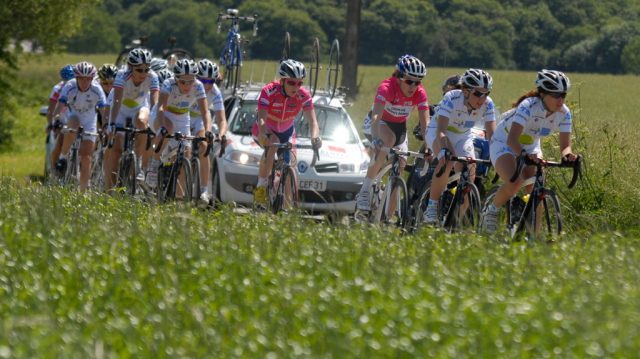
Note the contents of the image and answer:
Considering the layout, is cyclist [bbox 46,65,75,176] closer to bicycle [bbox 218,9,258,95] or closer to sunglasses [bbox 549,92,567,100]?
bicycle [bbox 218,9,258,95]

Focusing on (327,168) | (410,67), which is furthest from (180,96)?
(410,67)

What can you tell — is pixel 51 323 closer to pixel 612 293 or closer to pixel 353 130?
pixel 612 293

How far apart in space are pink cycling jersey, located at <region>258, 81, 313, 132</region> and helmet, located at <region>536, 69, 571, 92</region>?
4065mm

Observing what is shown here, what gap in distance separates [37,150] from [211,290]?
34.0 meters

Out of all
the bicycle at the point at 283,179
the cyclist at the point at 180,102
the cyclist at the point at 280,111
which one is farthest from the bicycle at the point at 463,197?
the cyclist at the point at 180,102

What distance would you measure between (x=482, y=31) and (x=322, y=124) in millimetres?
39558

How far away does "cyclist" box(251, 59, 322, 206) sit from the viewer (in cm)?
1562

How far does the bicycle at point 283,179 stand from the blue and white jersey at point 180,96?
1258 millimetres

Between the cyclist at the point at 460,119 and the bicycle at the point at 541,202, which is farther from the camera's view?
the cyclist at the point at 460,119

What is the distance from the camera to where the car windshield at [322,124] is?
1891 cm

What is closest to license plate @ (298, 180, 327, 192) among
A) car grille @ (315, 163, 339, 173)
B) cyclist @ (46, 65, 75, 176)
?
car grille @ (315, 163, 339, 173)

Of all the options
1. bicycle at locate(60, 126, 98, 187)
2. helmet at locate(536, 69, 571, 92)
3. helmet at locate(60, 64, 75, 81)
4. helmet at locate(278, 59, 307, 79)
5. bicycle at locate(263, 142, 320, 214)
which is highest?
helmet at locate(536, 69, 571, 92)

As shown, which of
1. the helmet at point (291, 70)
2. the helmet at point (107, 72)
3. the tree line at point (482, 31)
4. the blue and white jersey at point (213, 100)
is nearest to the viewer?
the helmet at point (291, 70)

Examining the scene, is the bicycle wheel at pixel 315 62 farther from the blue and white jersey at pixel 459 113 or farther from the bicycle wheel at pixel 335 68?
the blue and white jersey at pixel 459 113
